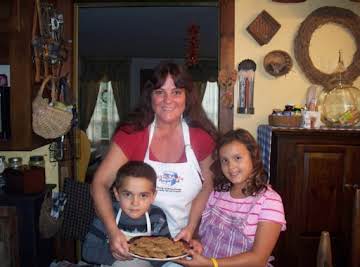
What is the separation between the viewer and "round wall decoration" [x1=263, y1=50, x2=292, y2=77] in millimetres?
2439

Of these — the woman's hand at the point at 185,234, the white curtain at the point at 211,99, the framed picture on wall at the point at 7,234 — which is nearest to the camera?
the woman's hand at the point at 185,234

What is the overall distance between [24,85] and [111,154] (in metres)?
0.77

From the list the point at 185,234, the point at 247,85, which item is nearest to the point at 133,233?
the point at 185,234

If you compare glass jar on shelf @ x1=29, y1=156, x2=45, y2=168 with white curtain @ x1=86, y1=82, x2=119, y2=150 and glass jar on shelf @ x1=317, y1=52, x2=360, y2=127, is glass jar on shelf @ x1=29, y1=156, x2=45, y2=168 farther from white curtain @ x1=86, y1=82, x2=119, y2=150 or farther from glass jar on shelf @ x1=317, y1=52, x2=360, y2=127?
white curtain @ x1=86, y1=82, x2=119, y2=150

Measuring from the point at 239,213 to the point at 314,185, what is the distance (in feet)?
2.24

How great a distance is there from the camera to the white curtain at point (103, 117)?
7918 mm

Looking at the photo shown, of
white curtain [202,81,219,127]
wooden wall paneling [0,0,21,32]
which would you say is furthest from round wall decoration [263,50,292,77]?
white curtain [202,81,219,127]

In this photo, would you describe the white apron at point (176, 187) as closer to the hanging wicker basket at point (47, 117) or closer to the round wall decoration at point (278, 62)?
the hanging wicker basket at point (47, 117)

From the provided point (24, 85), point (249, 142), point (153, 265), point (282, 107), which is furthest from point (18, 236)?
point (282, 107)

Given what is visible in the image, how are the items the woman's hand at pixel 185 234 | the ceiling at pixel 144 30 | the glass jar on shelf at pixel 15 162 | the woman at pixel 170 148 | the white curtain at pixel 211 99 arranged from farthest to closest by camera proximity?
1. the white curtain at pixel 211 99
2. the ceiling at pixel 144 30
3. the glass jar on shelf at pixel 15 162
4. the woman at pixel 170 148
5. the woman's hand at pixel 185 234

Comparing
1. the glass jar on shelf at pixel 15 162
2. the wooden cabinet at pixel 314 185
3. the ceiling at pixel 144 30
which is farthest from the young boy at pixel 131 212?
the ceiling at pixel 144 30

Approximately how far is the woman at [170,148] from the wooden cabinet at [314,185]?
48cm

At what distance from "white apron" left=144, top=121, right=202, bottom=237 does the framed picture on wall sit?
3.24ft

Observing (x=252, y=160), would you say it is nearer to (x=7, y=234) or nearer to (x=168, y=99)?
(x=168, y=99)
